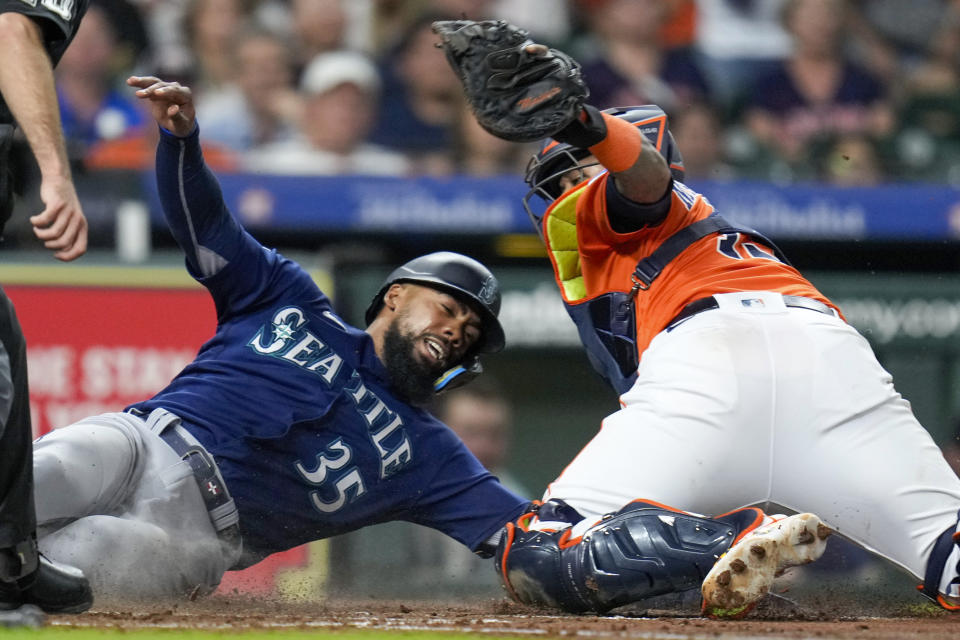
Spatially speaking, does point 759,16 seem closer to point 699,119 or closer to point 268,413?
point 699,119

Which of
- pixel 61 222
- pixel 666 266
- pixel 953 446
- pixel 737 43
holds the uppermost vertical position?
pixel 61 222

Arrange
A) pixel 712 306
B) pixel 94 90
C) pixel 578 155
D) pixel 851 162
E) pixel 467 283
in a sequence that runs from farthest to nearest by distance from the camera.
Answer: pixel 851 162 < pixel 94 90 < pixel 467 283 < pixel 578 155 < pixel 712 306

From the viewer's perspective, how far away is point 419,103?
7141mm

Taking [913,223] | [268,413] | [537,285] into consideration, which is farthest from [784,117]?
[268,413]

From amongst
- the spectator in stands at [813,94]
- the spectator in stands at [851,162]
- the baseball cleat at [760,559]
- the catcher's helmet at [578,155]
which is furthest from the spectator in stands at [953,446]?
the baseball cleat at [760,559]

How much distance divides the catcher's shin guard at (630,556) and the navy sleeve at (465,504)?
813mm

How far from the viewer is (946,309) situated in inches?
252

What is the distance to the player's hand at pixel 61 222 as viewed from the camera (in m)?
2.67

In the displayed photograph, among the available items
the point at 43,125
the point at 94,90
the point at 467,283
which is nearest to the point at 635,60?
the point at 94,90

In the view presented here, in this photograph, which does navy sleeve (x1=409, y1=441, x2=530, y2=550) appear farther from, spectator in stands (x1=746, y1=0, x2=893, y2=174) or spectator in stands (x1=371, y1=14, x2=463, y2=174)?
spectator in stands (x1=746, y1=0, x2=893, y2=174)

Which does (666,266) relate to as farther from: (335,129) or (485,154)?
(335,129)

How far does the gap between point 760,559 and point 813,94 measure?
5194 millimetres

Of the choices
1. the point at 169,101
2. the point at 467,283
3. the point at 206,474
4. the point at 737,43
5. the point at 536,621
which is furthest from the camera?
the point at 737,43

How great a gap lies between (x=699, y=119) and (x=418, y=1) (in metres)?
1.69
